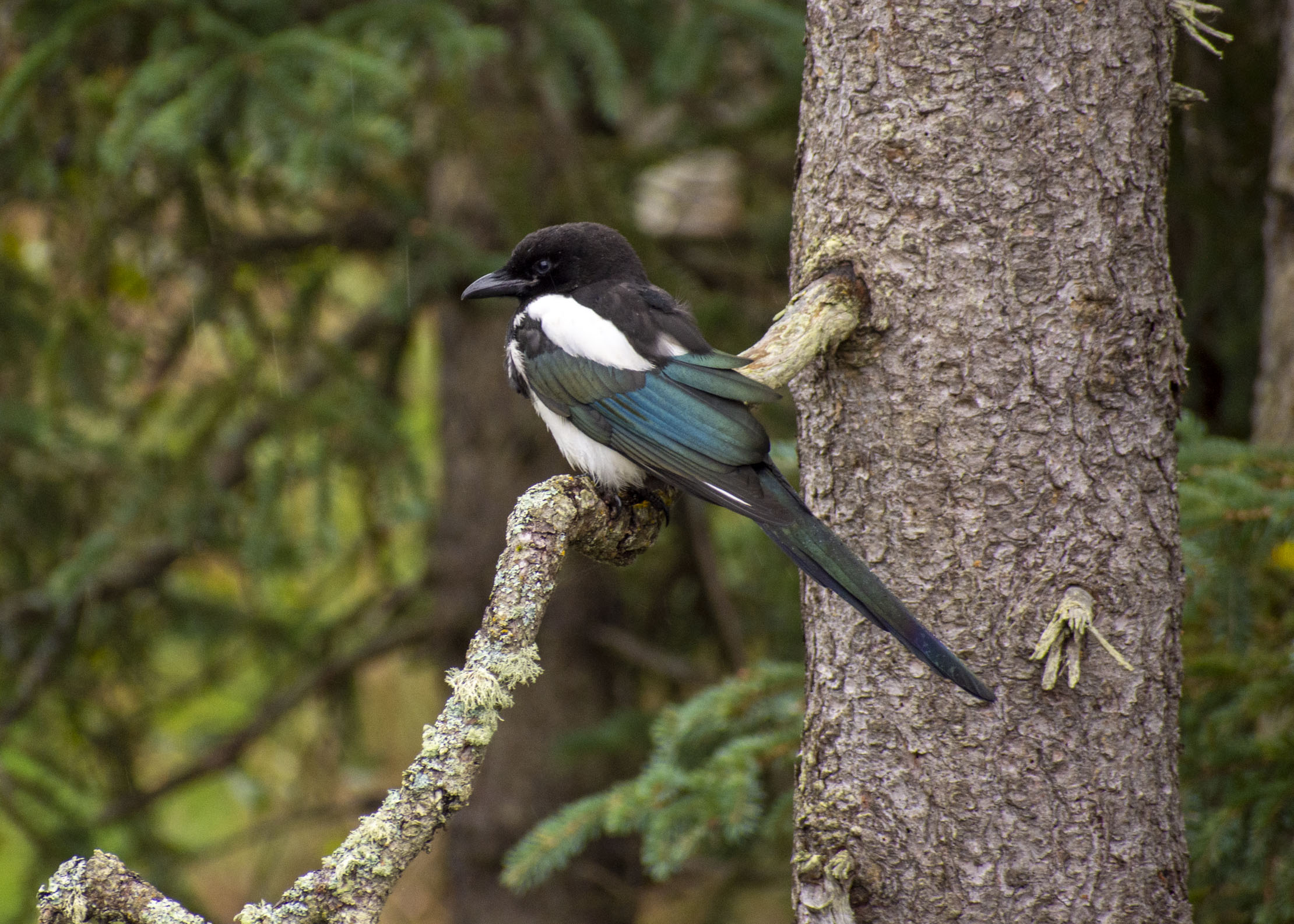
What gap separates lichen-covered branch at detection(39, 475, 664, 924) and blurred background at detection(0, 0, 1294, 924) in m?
1.21

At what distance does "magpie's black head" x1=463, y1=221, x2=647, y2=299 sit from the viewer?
10.9 ft

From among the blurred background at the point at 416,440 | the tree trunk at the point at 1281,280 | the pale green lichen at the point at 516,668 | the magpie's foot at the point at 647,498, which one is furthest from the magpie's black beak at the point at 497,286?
the tree trunk at the point at 1281,280

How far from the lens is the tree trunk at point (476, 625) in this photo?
17.5 feet

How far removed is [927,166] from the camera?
2090mm

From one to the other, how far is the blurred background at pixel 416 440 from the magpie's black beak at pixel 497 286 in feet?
1.81

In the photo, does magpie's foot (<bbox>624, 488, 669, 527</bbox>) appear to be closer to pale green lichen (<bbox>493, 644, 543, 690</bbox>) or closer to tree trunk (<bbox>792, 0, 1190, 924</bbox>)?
tree trunk (<bbox>792, 0, 1190, 924</bbox>)

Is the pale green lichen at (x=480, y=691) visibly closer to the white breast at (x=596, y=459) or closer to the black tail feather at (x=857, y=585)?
the black tail feather at (x=857, y=585)

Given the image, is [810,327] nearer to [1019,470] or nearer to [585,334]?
[1019,470]

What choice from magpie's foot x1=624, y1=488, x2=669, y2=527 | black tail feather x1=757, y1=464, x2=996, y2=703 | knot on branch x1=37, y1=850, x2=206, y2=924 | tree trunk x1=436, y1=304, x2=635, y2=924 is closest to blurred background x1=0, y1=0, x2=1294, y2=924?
tree trunk x1=436, y1=304, x2=635, y2=924

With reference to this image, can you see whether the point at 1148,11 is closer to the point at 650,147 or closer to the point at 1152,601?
the point at 1152,601

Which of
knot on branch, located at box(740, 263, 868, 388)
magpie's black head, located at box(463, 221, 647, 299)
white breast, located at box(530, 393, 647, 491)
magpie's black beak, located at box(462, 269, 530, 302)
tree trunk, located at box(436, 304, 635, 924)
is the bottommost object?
tree trunk, located at box(436, 304, 635, 924)

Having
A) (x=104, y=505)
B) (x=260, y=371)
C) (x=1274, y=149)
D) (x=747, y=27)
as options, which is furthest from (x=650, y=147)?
(x=104, y=505)

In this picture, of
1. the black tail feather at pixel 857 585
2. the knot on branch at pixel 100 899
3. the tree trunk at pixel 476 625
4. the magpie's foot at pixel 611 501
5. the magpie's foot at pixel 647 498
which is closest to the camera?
the knot on branch at pixel 100 899

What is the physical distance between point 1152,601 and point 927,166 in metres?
0.85
